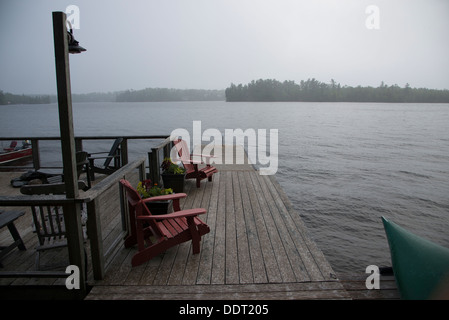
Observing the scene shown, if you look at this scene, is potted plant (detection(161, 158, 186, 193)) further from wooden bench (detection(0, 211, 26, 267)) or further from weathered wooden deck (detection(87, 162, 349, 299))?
wooden bench (detection(0, 211, 26, 267))

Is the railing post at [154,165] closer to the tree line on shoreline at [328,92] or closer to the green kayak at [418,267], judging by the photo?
the green kayak at [418,267]

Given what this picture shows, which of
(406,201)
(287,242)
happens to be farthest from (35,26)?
(406,201)

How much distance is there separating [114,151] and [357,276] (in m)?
5.48

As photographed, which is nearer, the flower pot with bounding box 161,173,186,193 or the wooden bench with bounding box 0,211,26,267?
the wooden bench with bounding box 0,211,26,267

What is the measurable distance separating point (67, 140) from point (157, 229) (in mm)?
1284

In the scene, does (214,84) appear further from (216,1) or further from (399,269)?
(399,269)

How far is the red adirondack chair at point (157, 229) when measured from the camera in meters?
3.05

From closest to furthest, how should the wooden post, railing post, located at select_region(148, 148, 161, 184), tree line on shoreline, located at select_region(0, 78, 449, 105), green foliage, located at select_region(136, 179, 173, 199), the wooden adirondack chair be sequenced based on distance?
the wooden post
green foliage, located at select_region(136, 179, 173, 199)
railing post, located at select_region(148, 148, 161, 184)
the wooden adirondack chair
tree line on shoreline, located at select_region(0, 78, 449, 105)

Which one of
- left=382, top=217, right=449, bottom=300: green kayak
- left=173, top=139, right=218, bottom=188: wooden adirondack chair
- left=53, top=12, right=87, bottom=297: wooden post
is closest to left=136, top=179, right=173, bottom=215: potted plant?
left=53, top=12, right=87, bottom=297: wooden post

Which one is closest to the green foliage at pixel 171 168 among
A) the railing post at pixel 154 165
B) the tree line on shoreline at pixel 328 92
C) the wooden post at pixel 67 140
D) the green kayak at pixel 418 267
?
the railing post at pixel 154 165

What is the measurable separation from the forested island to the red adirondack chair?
316 feet

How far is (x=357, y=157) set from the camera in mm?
19812

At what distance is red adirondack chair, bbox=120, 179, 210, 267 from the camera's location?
3047mm

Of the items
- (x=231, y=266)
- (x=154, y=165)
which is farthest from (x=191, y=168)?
(x=231, y=266)
